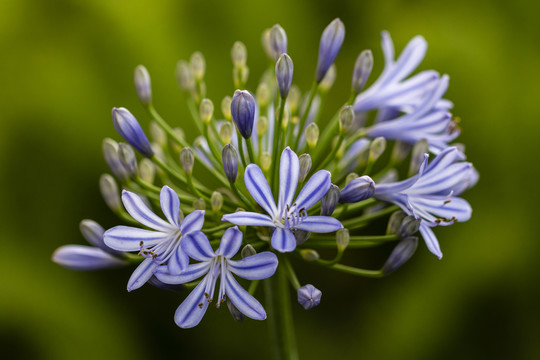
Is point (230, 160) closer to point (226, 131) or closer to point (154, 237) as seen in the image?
point (226, 131)

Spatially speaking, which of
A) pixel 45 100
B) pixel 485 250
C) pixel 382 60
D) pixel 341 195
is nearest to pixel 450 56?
pixel 382 60

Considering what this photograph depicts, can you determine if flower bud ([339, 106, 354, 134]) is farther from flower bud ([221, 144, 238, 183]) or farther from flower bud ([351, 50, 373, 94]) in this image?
flower bud ([221, 144, 238, 183])

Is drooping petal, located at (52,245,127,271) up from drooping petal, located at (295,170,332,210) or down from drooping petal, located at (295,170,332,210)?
down

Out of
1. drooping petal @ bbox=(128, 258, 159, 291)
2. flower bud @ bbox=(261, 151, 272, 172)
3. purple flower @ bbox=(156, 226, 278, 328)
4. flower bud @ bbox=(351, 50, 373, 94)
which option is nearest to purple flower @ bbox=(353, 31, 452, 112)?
flower bud @ bbox=(351, 50, 373, 94)

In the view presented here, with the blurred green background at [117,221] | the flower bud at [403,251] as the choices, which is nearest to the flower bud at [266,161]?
the flower bud at [403,251]

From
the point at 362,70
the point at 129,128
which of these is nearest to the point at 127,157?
the point at 129,128
